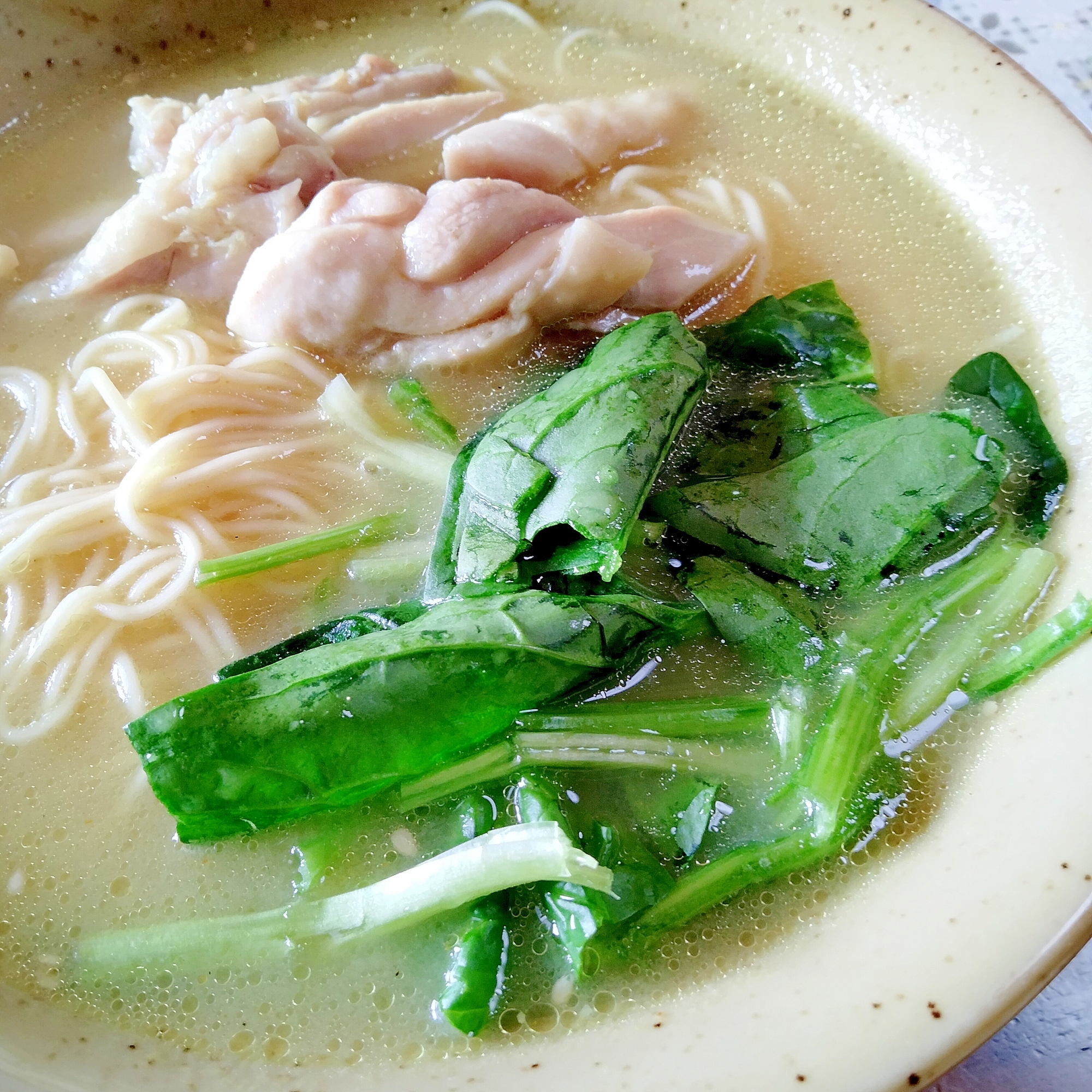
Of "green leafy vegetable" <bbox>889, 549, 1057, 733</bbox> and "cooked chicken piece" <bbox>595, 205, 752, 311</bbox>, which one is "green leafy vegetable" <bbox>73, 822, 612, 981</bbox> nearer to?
"green leafy vegetable" <bbox>889, 549, 1057, 733</bbox>

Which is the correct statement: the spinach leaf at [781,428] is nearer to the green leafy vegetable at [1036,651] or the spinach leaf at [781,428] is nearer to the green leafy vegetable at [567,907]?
the green leafy vegetable at [1036,651]

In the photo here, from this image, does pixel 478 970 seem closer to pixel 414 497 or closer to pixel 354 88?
pixel 414 497

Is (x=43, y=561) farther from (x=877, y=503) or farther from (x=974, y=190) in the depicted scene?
(x=974, y=190)

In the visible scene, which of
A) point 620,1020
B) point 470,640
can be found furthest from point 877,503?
point 620,1020

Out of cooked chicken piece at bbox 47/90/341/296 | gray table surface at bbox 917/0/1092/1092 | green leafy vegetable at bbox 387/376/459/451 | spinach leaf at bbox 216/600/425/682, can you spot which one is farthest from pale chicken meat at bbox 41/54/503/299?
gray table surface at bbox 917/0/1092/1092

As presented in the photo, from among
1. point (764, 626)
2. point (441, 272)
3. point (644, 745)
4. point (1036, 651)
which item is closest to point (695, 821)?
point (644, 745)
